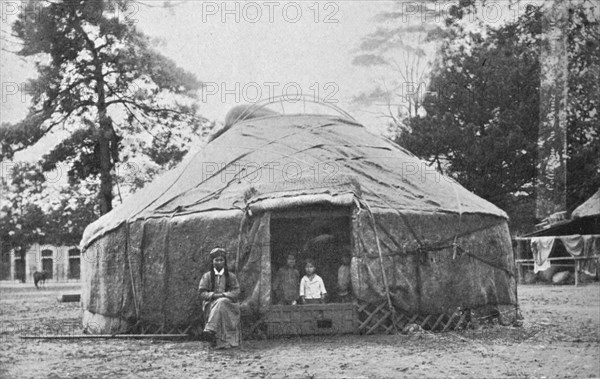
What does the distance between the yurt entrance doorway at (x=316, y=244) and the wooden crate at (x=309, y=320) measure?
0.97 meters

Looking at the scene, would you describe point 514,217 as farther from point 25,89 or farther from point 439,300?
point 439,300

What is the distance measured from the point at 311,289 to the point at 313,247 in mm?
1099

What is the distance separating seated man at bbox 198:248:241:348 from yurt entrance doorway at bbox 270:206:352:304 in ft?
4.17

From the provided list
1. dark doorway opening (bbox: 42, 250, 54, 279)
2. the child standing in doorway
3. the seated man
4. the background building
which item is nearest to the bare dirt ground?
the seated man

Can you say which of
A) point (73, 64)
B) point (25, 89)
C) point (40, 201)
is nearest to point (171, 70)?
point (73, 64)

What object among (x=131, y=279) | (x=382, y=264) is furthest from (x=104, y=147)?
(x=382, y=264)

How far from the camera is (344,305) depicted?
7.78m

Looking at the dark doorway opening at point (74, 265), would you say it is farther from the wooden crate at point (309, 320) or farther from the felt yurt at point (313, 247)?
the wooden crate at point (309, 320)

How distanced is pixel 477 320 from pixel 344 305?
1.67 meters

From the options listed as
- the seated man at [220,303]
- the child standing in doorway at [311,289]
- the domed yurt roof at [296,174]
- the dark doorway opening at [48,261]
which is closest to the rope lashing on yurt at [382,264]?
the domed yurt roof at [296,174]

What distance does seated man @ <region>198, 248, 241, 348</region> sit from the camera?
7105mm

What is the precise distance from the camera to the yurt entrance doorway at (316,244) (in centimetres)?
906

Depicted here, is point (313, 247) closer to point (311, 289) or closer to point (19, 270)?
point (311, 289)

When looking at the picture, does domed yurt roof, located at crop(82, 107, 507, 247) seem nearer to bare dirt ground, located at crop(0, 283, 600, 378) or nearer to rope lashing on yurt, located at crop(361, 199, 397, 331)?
rope lashing on yurt, located at crop(361, 199, 397, 331)
